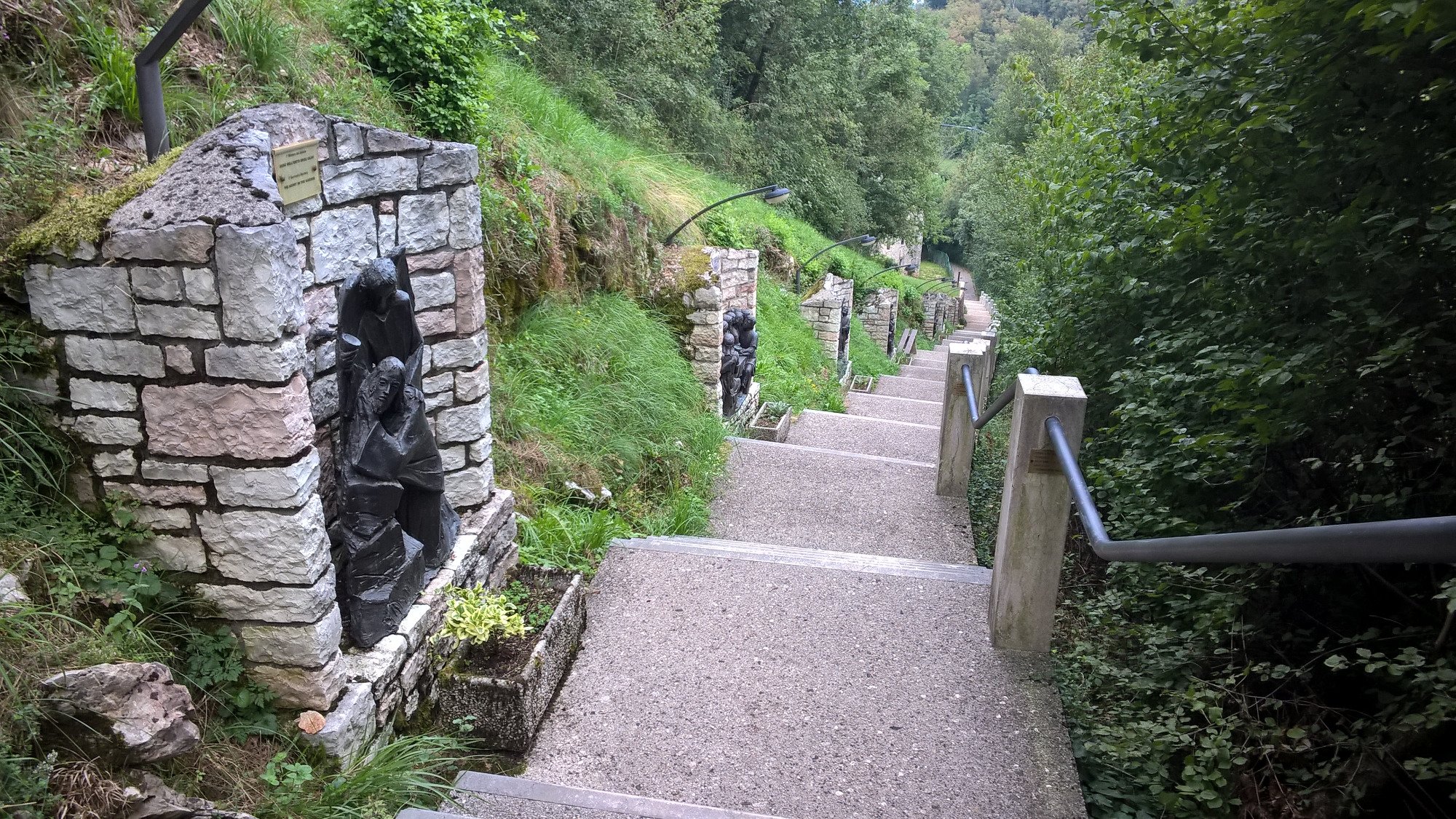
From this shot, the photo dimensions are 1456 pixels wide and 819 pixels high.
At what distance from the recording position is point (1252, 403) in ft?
9.46

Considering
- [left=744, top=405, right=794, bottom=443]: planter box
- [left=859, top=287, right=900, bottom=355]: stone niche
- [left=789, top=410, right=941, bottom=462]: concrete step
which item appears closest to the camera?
[left=744, top=405, right=794, bottom=443]: planter box

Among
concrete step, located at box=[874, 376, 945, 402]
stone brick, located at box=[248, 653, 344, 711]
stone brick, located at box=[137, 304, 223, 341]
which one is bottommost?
concrete step, located at box=[874, 376, 945, 402]

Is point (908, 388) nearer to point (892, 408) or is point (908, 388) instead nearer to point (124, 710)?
point (892, 408)

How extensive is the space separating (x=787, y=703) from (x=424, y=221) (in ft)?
7.94

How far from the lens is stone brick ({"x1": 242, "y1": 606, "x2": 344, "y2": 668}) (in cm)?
271

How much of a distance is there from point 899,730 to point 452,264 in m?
2.61

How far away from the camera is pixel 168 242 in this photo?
2.37m

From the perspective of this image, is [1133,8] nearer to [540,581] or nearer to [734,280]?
[540,581]

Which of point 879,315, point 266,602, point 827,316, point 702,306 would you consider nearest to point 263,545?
point 266,602

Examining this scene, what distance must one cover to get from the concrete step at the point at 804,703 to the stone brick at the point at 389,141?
84.7 inches

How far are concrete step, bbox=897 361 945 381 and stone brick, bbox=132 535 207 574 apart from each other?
18.1 meters

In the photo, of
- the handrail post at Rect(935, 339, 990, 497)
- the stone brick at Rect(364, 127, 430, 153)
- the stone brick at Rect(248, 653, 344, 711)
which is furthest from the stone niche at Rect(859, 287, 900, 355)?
the stone brick at Rect(248, 653, 344, 711)

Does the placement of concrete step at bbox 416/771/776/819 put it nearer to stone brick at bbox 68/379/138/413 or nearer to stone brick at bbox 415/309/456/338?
stone brick at bbox 68/379/138/413

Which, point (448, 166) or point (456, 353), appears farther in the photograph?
point (456, 353)
